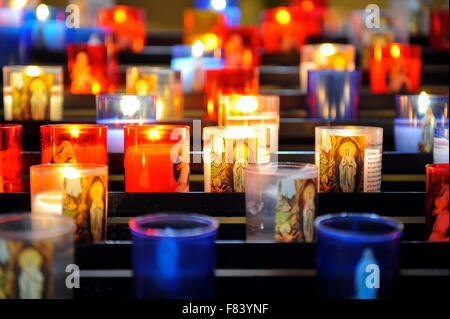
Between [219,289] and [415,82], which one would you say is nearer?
[219,289]

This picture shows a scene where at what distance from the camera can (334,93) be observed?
165cm

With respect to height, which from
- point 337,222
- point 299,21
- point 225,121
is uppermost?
point 299,21

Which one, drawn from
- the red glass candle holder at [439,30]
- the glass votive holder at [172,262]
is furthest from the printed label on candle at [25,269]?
the red glass candle holder at [439,30]

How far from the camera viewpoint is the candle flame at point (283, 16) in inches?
94.6

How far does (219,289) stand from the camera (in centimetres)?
96

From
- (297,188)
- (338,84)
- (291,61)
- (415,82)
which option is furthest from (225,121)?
(291,61)

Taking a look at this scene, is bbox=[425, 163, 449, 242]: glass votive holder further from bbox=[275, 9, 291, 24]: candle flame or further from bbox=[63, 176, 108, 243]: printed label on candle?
bbox=[275, 9, 291, 24]: candle flame

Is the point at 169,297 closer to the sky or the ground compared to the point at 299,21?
closer to the ground

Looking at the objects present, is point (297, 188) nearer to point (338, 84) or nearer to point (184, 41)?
point (338, 84)

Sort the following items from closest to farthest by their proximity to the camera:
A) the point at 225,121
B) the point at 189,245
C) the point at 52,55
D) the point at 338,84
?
1. the point at 189,245
2. the point at 225,121
3. the point at 338,84
4. the point at 52,55

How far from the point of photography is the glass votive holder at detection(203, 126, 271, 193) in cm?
115

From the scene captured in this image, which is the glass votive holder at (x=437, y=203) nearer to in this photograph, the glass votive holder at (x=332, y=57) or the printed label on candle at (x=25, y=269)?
the printed label on candle at (x=25, y=269)

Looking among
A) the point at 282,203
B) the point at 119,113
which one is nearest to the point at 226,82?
the point at 119,113

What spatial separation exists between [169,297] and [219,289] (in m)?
0.14
